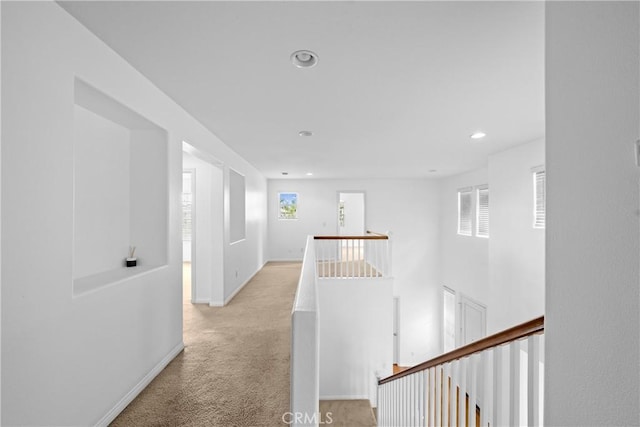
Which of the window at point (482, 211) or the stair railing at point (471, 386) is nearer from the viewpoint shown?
the stair railing at point (471, 386)

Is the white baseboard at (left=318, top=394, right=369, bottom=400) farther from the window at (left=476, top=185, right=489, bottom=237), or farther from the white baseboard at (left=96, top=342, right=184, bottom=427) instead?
the window at (left=476, top=185, right=489, bottom=237)

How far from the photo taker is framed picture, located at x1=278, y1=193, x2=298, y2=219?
351 inches

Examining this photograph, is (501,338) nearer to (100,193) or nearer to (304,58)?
(304,58)

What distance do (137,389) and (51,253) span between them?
1.32m

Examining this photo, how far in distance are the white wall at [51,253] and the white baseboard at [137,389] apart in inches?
0.4

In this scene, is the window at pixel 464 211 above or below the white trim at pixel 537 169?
below

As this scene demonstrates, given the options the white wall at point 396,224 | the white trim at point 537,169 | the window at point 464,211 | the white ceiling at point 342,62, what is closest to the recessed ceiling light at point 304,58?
the white ceiling at point 342,62

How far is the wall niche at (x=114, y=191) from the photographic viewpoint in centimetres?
217

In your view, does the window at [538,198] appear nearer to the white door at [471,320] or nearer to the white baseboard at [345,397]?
the white door at [471,320]

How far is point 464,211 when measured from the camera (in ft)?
25.0

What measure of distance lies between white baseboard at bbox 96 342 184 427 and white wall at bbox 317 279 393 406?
273 centimetres

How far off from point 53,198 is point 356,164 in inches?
206

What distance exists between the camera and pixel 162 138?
2.68m
